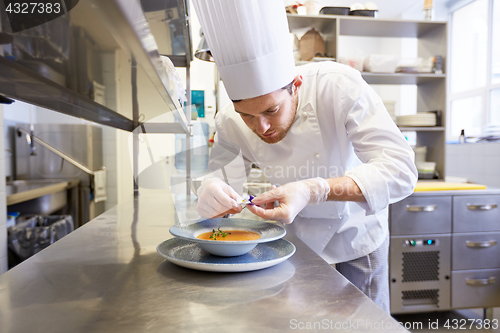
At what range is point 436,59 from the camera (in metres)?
2.90

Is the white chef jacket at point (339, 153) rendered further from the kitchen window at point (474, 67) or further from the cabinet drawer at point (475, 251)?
the kitchen window at point (474, 67)

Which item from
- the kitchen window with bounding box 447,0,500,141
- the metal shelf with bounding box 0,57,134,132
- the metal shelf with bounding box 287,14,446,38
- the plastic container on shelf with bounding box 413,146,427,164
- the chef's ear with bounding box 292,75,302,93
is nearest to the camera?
the metal shelf with bounding box 0,57,134,132

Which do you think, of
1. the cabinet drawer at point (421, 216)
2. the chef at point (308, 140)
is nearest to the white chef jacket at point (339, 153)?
the chef at point (308, 140)

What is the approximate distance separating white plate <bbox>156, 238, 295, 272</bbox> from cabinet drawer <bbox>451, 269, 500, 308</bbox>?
7.25 ft

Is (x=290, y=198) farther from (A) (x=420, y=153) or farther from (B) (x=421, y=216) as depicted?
(A) (x=420, y=153)

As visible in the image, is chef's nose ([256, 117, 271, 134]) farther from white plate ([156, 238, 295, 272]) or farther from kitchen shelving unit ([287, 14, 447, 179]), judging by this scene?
kitchen shelving unit ([287, 14, 447, 179])

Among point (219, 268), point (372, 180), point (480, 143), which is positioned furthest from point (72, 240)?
point (480, 143)

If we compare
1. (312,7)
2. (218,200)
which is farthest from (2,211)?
(312,7)

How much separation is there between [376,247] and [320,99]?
0.65m

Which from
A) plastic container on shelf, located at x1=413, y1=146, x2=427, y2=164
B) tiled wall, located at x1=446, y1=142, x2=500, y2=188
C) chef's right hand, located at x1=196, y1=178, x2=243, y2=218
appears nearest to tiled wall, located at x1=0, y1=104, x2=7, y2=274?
chef's right hand, located at x1=196, y1=178, x2=243, y2=218

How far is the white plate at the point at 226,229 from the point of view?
0.76m

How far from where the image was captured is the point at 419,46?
10.6 ft

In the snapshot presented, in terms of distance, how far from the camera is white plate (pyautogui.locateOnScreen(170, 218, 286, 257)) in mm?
757

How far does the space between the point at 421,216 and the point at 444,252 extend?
12.5 inches
